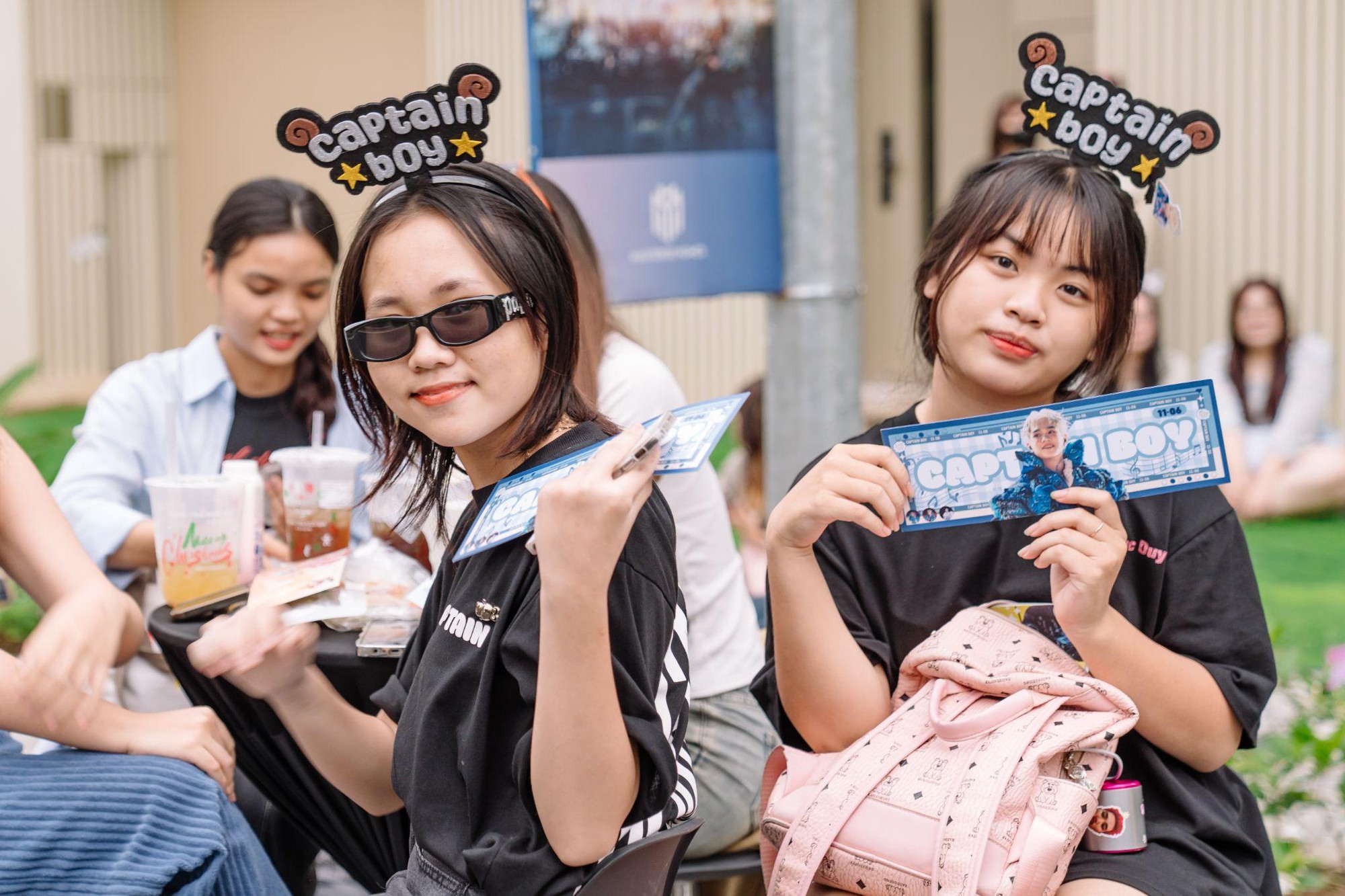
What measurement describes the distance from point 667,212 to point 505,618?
2071mm

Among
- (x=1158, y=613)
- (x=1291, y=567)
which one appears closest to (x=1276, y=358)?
(x=1291, y=567)

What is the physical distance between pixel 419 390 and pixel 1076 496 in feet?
2.81

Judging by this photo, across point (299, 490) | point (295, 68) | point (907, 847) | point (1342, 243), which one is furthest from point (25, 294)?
point (907, 847)

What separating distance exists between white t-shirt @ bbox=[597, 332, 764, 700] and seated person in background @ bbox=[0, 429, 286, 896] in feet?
2.82

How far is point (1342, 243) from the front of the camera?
6.95 m

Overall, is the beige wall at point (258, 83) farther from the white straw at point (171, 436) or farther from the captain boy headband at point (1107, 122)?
the captain boy headband at point (1107, 122)

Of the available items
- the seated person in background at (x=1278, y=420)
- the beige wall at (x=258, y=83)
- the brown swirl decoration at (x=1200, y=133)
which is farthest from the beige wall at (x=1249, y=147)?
the brown swirl decoration at (x=1200, y=133)

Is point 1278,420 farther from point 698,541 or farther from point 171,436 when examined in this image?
point 171,436

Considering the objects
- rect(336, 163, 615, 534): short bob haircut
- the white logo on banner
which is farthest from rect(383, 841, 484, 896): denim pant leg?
the white logo on banner

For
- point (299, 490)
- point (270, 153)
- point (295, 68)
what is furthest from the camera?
point (270, 153)

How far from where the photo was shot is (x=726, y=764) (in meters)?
2.43

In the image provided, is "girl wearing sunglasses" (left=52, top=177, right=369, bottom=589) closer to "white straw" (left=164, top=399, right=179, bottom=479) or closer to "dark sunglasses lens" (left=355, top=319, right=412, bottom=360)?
"white straw" (left=164, top=399, right=179, bottom=479)

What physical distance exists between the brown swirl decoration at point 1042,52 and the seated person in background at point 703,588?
0.86 meters

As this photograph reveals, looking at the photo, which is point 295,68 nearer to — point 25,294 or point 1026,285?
point 25,294
